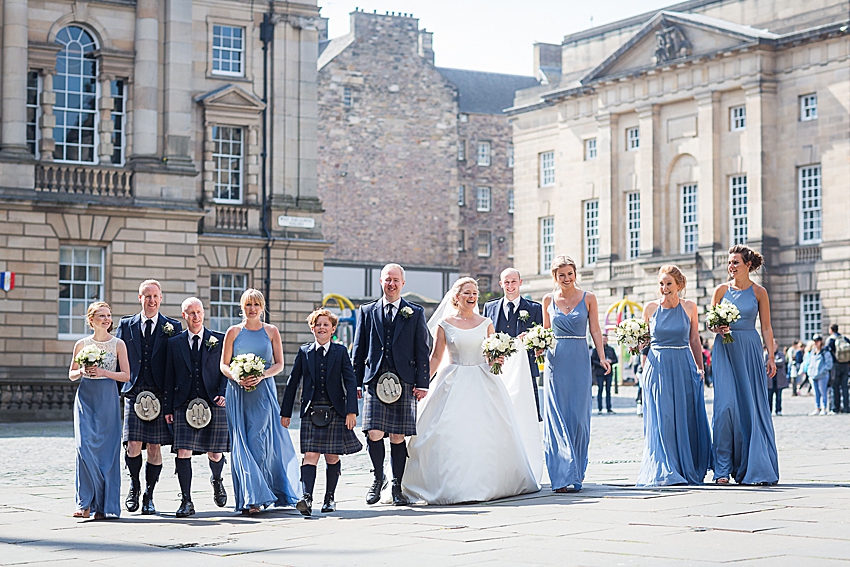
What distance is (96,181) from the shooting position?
3145 centimetres

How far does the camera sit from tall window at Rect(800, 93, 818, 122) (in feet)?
174

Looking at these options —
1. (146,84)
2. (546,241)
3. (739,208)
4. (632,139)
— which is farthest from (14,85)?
(546,241)

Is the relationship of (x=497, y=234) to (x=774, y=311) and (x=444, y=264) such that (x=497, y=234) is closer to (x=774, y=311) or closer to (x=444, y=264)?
(x=444, y=264)

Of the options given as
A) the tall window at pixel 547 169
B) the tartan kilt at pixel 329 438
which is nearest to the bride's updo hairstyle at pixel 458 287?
the tartan kilt at pixel 329 438

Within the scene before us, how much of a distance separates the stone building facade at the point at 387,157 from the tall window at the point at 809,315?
977 inches

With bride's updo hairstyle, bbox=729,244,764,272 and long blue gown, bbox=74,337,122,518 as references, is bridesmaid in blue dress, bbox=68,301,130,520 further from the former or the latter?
bride's updo hairstyle, bbox=729,244,764,272

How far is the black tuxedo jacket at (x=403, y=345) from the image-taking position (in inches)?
482

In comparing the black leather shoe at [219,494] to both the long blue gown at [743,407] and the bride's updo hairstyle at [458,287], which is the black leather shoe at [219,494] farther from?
the long blue gown at [743,407]

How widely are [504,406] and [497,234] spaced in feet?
224

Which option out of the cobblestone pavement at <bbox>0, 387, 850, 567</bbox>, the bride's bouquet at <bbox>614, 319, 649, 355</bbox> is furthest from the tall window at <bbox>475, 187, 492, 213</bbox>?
the bride's bouquet at <bbox>614, 319, 649, 355</bbox>

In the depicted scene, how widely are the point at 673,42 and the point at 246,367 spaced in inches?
1927

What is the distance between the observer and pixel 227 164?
3600cm

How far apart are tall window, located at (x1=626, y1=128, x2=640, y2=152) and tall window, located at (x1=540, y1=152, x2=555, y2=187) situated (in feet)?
18.1

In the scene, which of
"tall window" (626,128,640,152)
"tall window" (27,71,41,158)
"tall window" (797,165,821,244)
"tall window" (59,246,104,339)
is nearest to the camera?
"tall window" (59,246,104,339)
